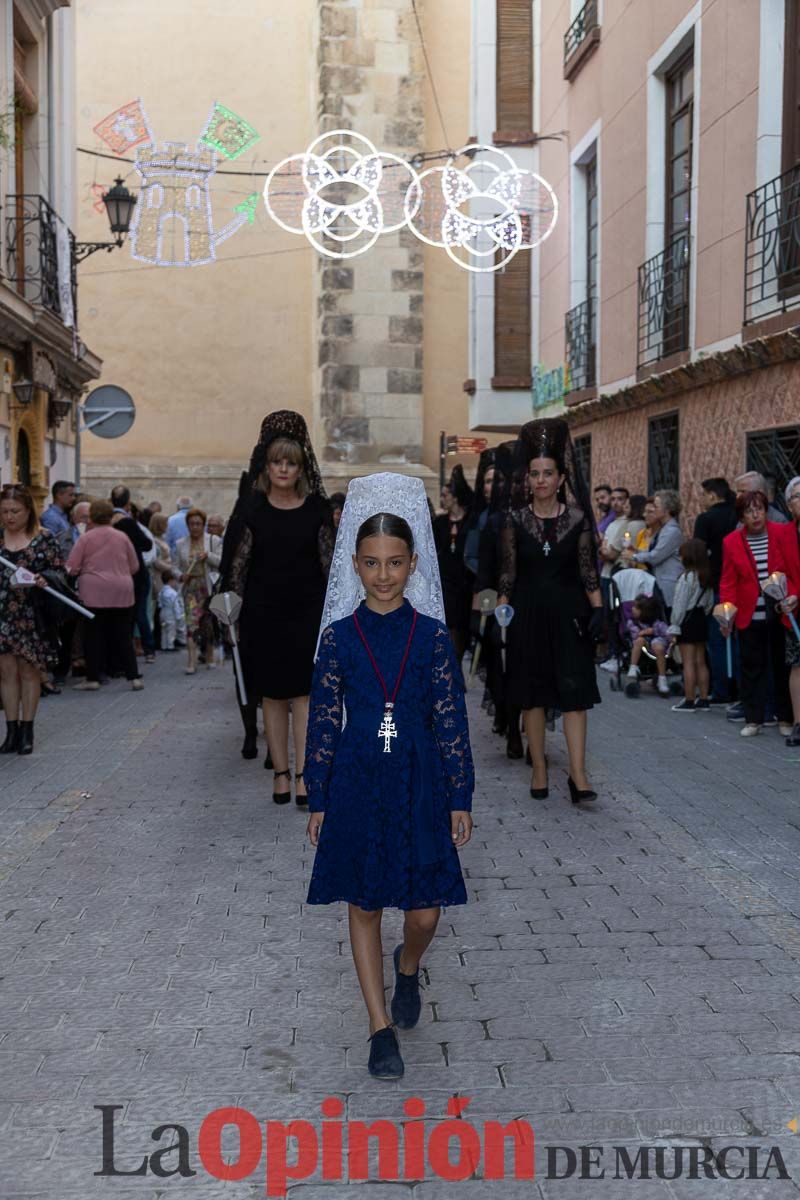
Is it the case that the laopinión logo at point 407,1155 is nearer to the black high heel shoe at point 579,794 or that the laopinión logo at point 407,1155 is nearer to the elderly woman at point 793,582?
the black high heel shoe at point 579,794

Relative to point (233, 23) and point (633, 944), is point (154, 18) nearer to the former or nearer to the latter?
point (233, 23)

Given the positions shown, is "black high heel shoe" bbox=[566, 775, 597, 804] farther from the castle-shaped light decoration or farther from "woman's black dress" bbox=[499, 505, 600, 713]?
the castle-shaped light decoration

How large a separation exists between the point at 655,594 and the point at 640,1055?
8954 millimetres

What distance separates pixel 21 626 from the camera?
9164 millimetres

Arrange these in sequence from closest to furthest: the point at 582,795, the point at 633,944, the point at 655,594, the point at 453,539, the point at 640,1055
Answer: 1. the point at 640,1055
2. the point at 633,944
3. the point at 582,795
4. the point at 453,539
5. the point at 655,594

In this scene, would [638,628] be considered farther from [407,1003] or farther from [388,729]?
[388,729]

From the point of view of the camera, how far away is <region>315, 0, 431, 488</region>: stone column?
88.1ft

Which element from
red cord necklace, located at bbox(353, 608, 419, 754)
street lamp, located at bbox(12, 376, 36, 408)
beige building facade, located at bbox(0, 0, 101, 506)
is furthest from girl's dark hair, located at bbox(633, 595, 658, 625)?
red cord necklace, located at bbox(353, 608, 419, 754)

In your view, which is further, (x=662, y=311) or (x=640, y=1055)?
(x=662, y=311)

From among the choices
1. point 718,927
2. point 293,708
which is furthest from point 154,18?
point 718,927

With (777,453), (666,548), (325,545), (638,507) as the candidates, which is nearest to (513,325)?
(638,507)

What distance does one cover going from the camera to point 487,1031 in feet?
13.6

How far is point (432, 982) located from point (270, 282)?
25624mm

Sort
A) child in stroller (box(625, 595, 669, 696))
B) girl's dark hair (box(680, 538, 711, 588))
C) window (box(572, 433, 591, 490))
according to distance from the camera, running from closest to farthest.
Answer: girl's dark hair (box(680, 538, 711, 588)) → child in stroller (box(625, 595, 669, 696)) → window (box(572, 433, 591, 490))
